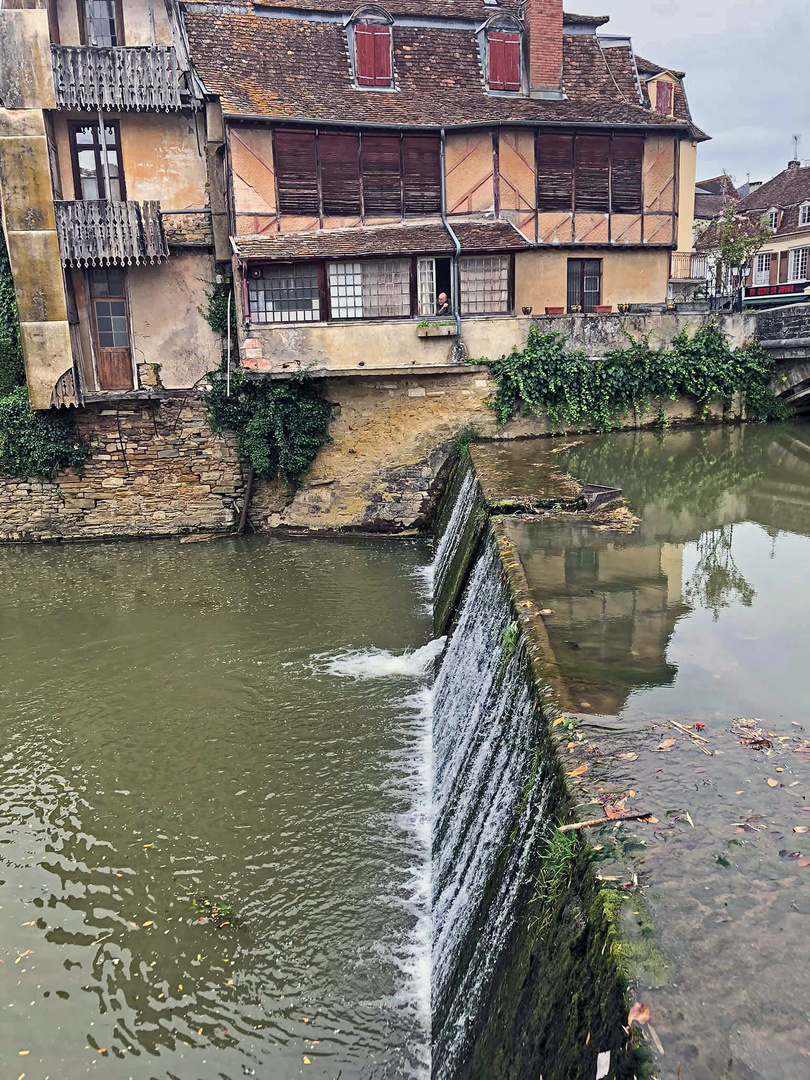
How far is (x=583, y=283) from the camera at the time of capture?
19516 millimetres

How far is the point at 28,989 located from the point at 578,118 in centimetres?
1909

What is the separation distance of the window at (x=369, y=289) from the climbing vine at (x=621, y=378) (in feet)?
7.83

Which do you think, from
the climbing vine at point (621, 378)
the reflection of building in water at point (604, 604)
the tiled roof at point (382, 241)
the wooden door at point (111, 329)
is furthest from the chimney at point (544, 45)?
the reflection of building in water at point (604, 604)

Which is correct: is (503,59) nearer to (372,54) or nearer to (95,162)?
(372,54)

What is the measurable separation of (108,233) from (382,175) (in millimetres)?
6054

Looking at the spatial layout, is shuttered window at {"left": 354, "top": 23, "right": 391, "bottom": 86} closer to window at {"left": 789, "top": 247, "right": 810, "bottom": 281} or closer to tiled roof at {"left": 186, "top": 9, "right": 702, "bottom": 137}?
tiled roof at {"left": 186, "top": 9, "right": 702, "bottom": 137}

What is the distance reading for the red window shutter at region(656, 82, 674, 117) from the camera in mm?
22219

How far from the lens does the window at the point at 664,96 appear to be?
2222cm

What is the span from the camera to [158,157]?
704 inches

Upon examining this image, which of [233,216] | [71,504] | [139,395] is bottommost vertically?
[71,504]

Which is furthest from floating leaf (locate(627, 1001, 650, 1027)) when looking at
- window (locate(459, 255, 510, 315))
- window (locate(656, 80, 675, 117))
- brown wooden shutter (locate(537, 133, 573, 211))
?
window (locate(656, 80, 675, 117))

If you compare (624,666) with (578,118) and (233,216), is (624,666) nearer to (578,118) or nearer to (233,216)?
(233,216)

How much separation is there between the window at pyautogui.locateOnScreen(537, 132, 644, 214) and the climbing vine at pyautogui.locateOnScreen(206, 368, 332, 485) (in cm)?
717

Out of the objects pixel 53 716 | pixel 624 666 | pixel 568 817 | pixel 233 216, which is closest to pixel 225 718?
pixel 53 716
